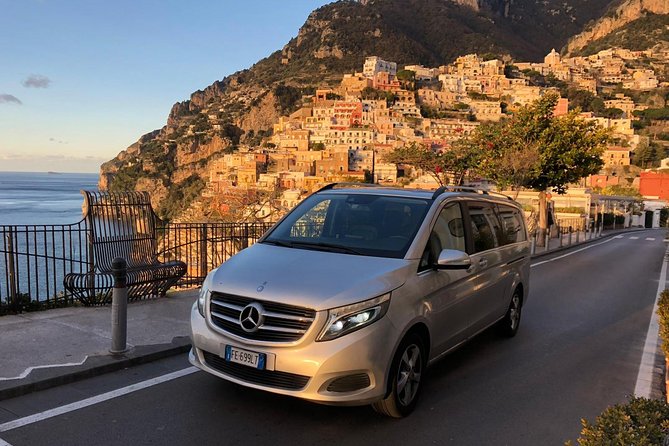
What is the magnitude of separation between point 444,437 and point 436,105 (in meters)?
153

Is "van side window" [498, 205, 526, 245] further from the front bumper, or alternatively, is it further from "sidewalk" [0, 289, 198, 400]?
"sidewalk" [0, 289, 198, 400]

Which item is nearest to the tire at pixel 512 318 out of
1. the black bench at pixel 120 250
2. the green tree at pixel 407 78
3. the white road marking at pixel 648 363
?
the white road marking at pixel 648 363

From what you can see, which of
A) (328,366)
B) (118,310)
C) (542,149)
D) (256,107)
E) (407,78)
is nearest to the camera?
(328,366)

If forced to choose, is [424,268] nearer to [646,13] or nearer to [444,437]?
[444,437]

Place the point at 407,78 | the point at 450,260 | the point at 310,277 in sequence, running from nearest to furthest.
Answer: the point at 310,277 → the point at 450,260 → the point at 407,78

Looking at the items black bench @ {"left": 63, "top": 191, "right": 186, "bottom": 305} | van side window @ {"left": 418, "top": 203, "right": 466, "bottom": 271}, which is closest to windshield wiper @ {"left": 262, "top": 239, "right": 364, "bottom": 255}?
van side window @ {"left": 418, "top": 203, "right": 466, "bottom": 271}

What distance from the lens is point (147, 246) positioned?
8211 mm

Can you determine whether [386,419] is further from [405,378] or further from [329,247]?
[329,247]

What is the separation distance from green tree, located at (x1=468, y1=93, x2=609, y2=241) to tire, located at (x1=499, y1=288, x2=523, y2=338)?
15.1 metres

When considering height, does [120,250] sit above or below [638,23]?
below

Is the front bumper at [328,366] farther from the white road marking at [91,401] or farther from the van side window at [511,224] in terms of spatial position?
the van side window at [511,224]

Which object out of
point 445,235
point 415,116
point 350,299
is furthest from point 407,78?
point 350,299

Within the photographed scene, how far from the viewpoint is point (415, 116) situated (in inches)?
5325

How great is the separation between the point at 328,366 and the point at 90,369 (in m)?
2.58
